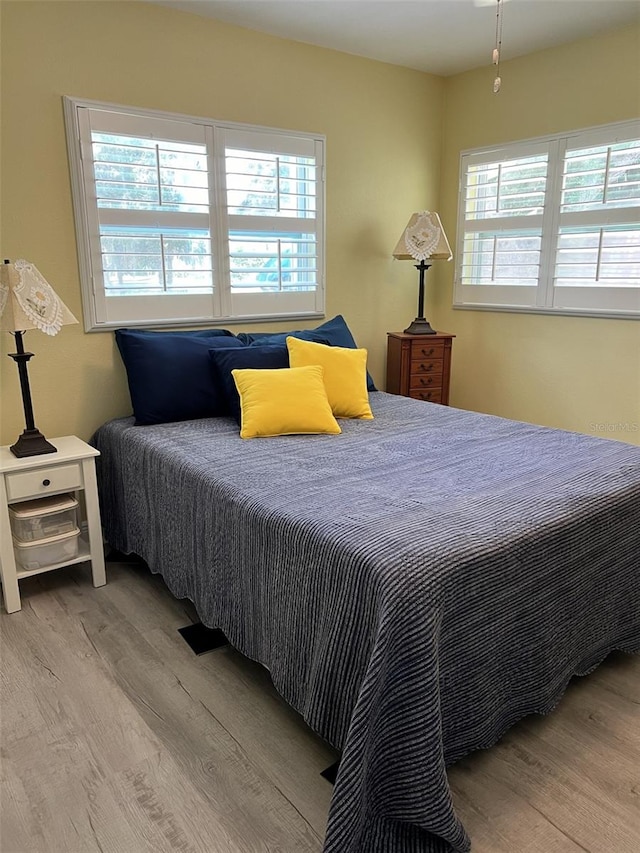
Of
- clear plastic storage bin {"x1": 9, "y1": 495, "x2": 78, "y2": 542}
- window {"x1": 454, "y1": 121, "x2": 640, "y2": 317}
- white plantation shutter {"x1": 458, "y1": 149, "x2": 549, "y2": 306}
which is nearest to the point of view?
clear plastic storage bin {"x1": 9, "y1": 495, "x2": 78, "y2": 542}

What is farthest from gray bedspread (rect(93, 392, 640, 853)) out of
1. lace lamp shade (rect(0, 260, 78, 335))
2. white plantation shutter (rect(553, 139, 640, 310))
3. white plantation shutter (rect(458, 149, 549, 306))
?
white plantation shutter (rect(458, 149, 549, 306))

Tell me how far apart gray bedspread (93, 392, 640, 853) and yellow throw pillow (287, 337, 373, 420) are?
1.46 feet

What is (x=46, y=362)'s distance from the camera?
2.85 metres

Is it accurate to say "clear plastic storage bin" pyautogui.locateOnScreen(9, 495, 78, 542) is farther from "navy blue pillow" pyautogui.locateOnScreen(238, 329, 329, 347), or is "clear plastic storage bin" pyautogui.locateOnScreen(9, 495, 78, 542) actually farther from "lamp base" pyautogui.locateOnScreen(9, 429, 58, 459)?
"navy blue pillow" pyautogui.locateOnScreen(238, 329, 329, 347)

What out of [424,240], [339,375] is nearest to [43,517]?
[339,375]

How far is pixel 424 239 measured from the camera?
376 cm

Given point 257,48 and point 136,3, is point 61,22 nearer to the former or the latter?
point 136,3

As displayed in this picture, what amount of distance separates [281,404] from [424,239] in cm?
172

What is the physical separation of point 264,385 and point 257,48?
74.3 inches

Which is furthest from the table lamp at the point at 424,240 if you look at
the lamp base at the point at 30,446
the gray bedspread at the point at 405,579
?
the lamp base at the point at 30,446

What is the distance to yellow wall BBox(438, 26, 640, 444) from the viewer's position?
331 cm

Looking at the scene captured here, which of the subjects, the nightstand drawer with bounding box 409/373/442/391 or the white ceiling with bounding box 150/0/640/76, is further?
the nightstand drawer with bounding box 409/373/442/391

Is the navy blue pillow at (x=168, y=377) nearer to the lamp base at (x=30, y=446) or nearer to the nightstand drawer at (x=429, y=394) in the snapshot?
the lamp base at (x=30, y=446)

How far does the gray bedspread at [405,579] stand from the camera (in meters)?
1.37
